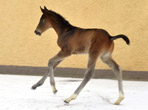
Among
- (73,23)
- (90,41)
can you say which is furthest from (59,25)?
(73,23)

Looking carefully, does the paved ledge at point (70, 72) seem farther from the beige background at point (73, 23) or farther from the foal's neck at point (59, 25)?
the foal's neck at point (59, 25)

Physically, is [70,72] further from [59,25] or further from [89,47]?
[89,47]

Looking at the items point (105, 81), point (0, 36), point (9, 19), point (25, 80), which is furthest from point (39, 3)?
point (105, 81)

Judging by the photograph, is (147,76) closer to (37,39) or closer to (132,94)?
(132,94)

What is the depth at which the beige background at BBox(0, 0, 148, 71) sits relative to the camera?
20.1ft

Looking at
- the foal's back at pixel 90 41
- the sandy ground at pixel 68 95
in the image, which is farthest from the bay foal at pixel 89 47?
the sandy ground at pixel 68 95

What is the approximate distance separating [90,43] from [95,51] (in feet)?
0.44

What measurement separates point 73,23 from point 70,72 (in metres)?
1.10

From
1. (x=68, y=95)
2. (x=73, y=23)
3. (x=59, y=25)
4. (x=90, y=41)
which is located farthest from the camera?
(x=73, y=23)

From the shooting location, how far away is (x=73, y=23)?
638cm

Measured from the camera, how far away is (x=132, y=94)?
4496 millimetres

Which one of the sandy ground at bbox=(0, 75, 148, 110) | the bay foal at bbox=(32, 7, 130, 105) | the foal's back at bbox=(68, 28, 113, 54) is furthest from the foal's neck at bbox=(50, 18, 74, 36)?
the sandy ground at bbox=(0, 75, 148, 110)

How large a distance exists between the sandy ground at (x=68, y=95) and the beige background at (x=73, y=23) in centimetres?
74

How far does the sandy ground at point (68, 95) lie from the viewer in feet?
11.2
